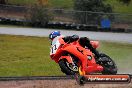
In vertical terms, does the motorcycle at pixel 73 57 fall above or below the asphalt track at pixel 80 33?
above

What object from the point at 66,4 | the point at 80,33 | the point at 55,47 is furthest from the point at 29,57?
the point at 66,4

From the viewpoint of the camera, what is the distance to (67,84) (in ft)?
40.3

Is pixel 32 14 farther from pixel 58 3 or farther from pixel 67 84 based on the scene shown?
pixel 67 84

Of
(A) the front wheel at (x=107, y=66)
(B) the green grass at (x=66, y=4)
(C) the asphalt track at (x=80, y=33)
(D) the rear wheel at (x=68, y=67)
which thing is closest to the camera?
(D) the rear wheel at (x=68, y=67)

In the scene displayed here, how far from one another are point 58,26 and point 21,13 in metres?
5.60

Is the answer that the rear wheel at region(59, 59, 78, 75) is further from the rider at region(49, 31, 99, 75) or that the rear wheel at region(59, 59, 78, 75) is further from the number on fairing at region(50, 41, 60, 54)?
the rider at region(49, 31, 99, 75)

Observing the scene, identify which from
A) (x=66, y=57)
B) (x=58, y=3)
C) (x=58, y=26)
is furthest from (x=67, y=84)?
(x=58, y=3)

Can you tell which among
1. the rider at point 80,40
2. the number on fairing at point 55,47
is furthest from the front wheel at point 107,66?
the number on fairing at point 55,47

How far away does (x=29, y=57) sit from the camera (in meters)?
21.0

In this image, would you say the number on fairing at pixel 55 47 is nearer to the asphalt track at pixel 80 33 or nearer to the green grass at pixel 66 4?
the asphalt track at pixel 80 33

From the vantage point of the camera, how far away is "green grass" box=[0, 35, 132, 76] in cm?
1663

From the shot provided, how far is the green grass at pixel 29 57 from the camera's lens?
16.6m

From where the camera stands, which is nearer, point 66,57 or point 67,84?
point 67,84

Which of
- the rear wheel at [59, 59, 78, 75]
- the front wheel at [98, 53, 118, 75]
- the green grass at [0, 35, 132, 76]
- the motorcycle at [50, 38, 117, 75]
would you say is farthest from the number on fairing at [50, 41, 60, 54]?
the green grass at [0, 35, 132, 76]
